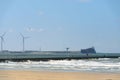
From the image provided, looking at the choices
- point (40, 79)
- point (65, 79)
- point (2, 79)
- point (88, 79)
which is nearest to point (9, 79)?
point (2, 79)

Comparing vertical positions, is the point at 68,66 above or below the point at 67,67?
above

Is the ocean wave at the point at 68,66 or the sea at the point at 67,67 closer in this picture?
the sea at the point at 67,67

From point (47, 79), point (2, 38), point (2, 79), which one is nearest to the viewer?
point (2, 79)

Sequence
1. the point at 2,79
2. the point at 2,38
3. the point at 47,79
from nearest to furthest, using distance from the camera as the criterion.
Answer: the point at 2,79, the point at 47,79, the point at 2,38

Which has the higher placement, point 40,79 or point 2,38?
point 2,38

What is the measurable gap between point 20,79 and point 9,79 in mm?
1260

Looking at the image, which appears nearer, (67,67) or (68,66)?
(67,67)

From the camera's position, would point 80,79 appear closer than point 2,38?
Yes

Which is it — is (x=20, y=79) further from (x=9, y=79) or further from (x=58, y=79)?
(x=58, y=79)

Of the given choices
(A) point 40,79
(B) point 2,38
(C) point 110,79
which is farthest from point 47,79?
(B) point 2,38

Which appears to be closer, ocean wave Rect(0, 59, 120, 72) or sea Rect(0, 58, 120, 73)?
sea Rect(0, 58, 120, 73)

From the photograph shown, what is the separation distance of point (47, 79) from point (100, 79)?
4.29 meters

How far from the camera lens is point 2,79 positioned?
91.4 feet

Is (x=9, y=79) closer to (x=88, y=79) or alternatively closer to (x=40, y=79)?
(x=40, y=79)
